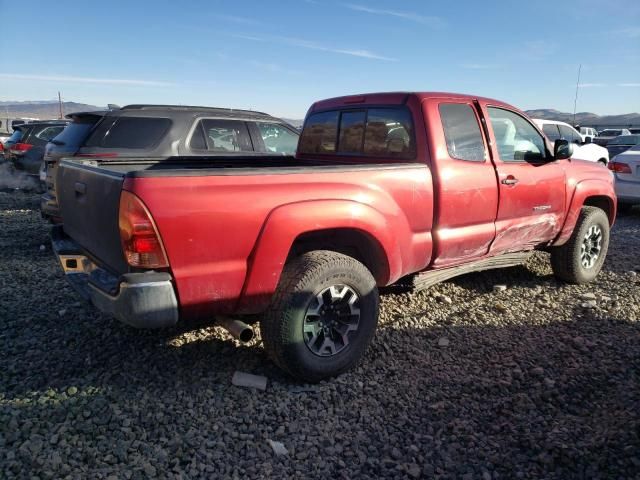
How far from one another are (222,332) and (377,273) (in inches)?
52.5

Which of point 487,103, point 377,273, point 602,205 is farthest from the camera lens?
point 602,205

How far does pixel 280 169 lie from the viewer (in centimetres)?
290

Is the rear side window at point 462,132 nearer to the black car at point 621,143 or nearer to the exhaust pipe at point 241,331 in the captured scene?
the exhaust pipe at point 241,331

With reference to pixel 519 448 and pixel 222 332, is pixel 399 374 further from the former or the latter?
pixel 222 332

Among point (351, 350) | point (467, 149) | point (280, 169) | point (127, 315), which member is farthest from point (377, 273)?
point (127, 315)

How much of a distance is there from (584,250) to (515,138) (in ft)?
5.30

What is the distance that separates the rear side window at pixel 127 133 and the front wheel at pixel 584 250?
187 inches

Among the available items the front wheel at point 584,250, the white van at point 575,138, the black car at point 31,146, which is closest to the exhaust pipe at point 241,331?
the front wheel at point 584,250

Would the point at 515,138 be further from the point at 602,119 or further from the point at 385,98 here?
the point at 602,119

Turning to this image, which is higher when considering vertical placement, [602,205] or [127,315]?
[602,205]

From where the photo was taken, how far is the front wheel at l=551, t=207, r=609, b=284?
4969 millimetres

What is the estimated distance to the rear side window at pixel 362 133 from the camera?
380 centimetres

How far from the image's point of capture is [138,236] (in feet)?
8.10

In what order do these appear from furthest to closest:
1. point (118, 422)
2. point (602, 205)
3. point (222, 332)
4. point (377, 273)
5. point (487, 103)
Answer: point (602, 205), point (487, 103), point (222, 332), point (377, 273), point (118, 422)
